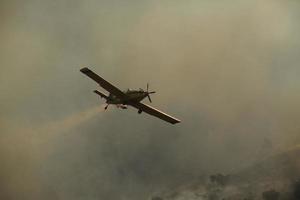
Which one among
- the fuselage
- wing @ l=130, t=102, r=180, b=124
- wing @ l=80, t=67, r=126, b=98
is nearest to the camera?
wing @ l=80, t=67, r=126, b=98

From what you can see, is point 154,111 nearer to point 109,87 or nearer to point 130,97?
point 130,97

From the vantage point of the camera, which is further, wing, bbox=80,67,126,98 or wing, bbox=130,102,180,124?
wing, bbox=130,102,180,124

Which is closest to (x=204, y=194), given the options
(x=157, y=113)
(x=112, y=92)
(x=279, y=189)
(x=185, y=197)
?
(x=185, y=197)

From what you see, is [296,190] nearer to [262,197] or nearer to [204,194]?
[262,197]

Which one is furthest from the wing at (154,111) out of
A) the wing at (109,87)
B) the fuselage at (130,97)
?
the wing at (109,87)

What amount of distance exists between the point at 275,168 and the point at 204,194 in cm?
1864

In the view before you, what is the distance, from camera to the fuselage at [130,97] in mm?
60666

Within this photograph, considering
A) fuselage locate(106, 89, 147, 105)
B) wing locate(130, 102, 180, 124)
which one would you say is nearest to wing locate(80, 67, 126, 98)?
fuselage locate(106, 89, 147, 105)

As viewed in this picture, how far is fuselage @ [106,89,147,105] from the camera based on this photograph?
60.7 m

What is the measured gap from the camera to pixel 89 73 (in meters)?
58.4

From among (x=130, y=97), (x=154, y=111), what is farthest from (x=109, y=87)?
(x=154, y=111)

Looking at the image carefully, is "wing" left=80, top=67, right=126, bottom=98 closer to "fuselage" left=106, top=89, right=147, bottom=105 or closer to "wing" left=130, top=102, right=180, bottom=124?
"fuselage" left=106, top=89, right=147, bottom=105

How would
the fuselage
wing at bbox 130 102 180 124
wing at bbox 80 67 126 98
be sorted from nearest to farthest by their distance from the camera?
wing at bbox 80 67 126 98, the fuselage, wing at bbox 130 102 180 124

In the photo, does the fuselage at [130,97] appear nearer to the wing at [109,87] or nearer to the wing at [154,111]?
the wing at [109,87]
